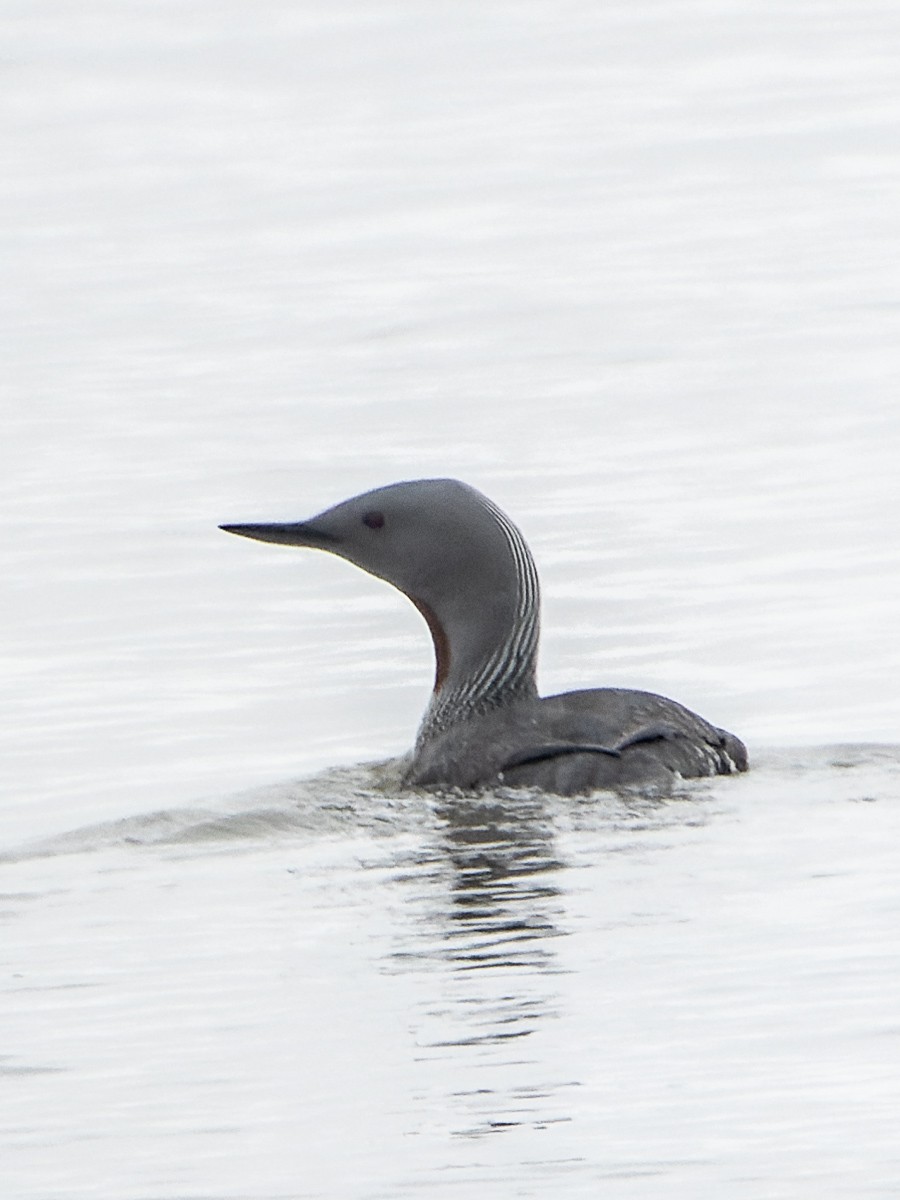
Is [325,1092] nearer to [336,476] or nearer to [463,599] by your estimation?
[463,599]

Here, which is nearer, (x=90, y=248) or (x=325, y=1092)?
(x=325, y=1092)

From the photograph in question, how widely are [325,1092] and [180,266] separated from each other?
19298 millimetres

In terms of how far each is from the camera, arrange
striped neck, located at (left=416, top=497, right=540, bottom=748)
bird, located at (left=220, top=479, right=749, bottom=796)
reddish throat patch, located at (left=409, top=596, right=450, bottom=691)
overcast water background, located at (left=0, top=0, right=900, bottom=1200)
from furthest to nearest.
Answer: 1. reddish throat patch, located at (left=409, top=596, right=450, bottom=691)
2. striped neck, located at (left=416, top=497, right=540, bottom=748)
3. bird, located at (left=220, top=479, right=749, bottom=796)
4. overcast water background, located at (left=0, top=0, right=900, bottom=1200)

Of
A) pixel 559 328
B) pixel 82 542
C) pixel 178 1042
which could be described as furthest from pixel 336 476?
pixel 178 1042

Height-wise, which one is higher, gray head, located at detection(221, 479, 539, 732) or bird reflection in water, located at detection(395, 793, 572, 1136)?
gray head, located at detection(221, 479, 539, 732)

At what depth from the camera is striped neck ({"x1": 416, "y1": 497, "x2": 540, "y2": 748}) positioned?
10164 millimetres

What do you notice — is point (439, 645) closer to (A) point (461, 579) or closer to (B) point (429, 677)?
(A) point (461, 579)

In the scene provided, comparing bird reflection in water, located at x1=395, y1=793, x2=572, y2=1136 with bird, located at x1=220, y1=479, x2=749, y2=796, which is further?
bird, located at x1=220, y1=479, x2=749, y2=796

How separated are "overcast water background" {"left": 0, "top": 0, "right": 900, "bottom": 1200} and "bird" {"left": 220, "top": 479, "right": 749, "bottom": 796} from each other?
0.68ft

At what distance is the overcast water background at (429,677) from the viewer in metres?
6.52

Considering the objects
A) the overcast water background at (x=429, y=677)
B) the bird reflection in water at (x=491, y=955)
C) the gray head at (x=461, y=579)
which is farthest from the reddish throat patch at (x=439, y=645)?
the bird reflection in water at (x=491, y=955)

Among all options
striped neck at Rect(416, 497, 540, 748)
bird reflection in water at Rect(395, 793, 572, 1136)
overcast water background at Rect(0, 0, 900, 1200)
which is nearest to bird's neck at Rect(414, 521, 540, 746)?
striped neck at Rect(416, 497, 540, 748)

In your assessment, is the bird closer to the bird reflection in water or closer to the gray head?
the gray head

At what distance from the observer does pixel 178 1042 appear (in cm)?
702
